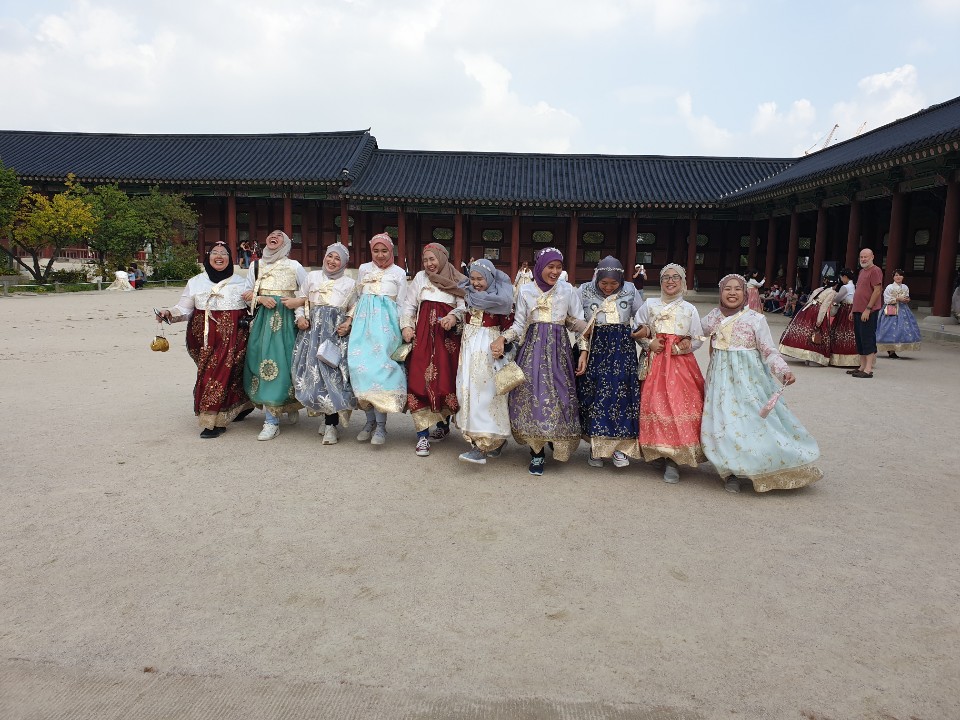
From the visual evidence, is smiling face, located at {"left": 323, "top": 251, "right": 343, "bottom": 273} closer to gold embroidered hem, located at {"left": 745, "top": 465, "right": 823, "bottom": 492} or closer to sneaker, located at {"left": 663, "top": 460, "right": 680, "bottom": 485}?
sneaker, located at {"left": 663, "top": 460, "right": 680, "bottom": 485}

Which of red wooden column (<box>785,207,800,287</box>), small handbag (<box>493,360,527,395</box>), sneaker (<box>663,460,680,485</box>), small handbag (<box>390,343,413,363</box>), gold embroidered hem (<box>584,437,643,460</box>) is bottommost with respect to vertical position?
sneaker (<box>663,460,680,485</box>)

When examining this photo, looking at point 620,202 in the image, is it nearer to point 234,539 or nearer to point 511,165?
point 511,165

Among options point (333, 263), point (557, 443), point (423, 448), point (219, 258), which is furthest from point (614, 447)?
→ point (219, 258)

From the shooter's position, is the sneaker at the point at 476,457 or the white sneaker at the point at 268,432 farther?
the white sneaker at the point at 268,432

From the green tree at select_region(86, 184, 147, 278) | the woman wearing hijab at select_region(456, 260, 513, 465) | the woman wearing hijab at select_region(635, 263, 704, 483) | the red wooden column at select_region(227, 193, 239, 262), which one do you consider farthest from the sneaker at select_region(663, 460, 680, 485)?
the red wooden column at select_region(227, 193, 239, 262)

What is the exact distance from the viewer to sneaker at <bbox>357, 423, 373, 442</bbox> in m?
5.03

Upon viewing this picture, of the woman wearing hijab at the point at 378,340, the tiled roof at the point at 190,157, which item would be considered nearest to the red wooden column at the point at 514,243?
the tiled roof at the point at 190,157

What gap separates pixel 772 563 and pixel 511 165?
25.1 m

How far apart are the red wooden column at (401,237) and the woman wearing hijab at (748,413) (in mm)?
20509

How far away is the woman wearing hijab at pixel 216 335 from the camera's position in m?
5.03

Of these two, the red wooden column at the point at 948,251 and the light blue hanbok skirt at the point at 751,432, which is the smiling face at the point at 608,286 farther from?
the red wooden column at the point at 948,251

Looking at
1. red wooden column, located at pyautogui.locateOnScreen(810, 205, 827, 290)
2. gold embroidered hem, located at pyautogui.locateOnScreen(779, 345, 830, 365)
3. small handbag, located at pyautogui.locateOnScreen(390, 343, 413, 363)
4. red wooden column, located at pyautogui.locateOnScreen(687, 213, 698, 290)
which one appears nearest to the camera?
small handbag, located at pyautogui.locateOnScreen(390, 343, 413, 363)

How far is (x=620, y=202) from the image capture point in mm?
22625

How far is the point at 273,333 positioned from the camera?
199 inches
